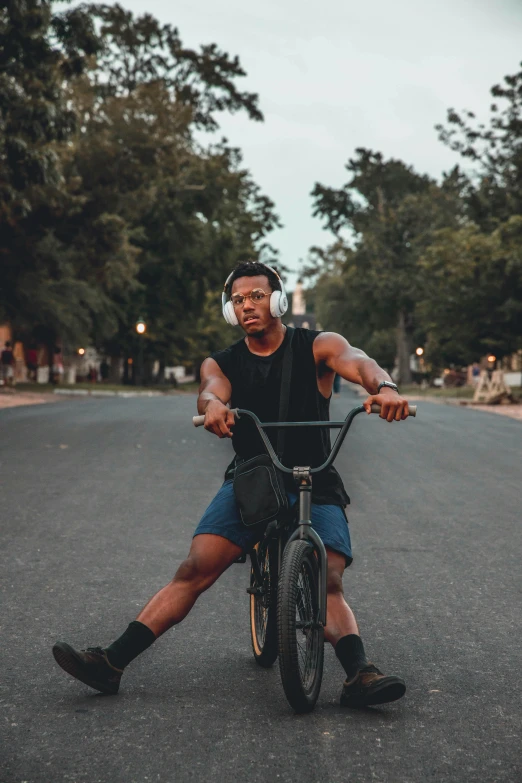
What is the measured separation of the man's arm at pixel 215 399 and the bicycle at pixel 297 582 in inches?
1.8

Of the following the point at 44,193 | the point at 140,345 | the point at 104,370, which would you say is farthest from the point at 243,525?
the point at 104,370

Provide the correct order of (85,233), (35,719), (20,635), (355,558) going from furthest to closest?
(85,233) → (355,558) → (20,635) → (35,719)

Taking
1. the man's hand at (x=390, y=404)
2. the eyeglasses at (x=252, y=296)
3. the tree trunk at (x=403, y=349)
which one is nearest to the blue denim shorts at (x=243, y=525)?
the man's hand at (x=390, y=404)

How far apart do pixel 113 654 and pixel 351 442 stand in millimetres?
13150

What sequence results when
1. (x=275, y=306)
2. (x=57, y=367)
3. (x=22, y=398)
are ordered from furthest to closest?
1. (x=57, y=367)
2. (x=22, y=398)
3. (x=275, y=306)

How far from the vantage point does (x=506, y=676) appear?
4766mm

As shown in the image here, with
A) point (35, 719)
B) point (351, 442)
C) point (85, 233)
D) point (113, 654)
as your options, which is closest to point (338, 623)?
point (113, 654)

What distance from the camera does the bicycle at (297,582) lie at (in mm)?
4016

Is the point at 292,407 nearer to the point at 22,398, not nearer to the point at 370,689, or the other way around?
the point at 370,689

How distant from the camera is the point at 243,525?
437cm

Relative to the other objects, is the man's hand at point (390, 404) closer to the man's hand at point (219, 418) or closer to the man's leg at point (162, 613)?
the man's hand at point (219, 418)

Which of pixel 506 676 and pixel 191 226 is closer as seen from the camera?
pixel 506 676

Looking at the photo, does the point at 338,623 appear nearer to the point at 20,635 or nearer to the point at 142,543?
the point at 20,635

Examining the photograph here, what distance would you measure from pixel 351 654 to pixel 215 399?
3.71 ft
